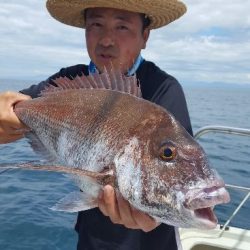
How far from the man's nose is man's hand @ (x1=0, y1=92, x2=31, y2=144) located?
686 mm

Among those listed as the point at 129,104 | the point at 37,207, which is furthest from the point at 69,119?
the point at 37,207

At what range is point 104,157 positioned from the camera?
2.11 metres

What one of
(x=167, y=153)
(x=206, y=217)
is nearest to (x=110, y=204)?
(x=167, y=153)

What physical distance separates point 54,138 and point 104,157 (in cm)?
58

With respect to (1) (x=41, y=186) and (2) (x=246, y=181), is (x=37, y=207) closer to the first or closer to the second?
(1) (x=41, y=186)

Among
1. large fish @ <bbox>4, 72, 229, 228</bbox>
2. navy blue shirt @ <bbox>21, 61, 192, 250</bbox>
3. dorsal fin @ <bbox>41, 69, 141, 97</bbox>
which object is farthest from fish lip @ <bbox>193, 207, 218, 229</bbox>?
navy blue shirt @ <bbox>21, 61, 192, 250</bbox>

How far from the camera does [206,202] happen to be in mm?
1726

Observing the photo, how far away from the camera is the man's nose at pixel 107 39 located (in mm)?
2819

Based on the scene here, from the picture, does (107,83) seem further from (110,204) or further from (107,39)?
(110,204)

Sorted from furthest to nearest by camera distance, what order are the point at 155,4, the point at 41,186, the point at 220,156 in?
the point at 220,156 < the point at 41,186 < the point at 155,4

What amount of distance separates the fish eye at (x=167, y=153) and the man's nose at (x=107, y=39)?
1.13 meters

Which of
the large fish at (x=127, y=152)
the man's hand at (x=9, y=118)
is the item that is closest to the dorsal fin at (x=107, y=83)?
the large fish at (x=127, y=152)

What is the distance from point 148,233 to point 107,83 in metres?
1.14

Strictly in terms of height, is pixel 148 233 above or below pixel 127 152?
below
